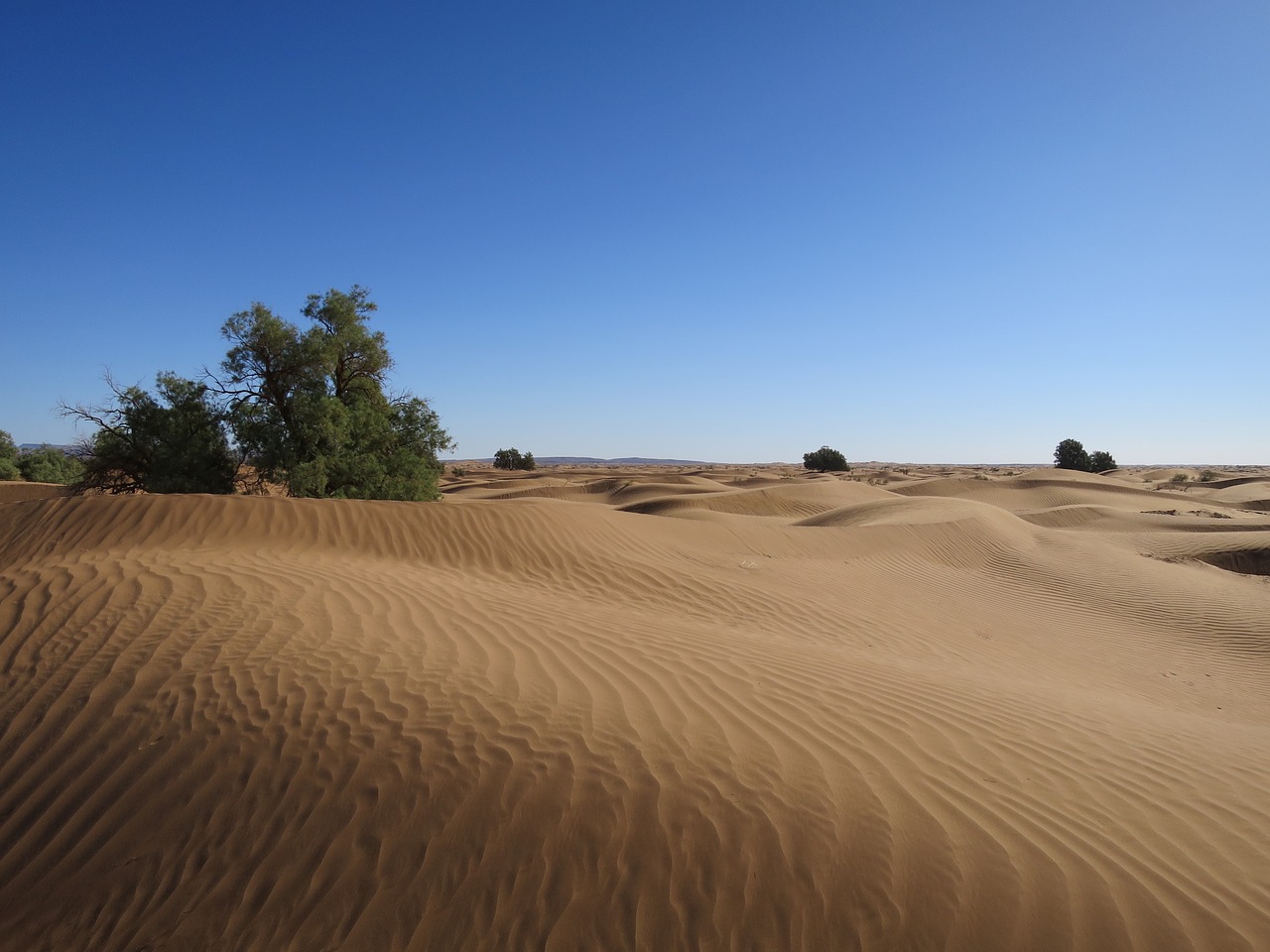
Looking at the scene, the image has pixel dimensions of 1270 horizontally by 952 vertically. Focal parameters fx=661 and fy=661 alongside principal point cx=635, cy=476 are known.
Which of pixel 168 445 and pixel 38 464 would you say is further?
pixel 38 464

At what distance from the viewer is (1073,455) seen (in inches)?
1861

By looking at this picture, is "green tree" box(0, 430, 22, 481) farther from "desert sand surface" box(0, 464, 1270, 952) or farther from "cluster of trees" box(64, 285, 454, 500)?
"desert sand surface" box(0, 464, 1270, 952)

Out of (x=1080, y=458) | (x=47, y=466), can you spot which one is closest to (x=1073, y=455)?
(x=1080, y=458)

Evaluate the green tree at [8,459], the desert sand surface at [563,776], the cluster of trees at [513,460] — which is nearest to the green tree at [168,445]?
the desert sand surface at [563,776]

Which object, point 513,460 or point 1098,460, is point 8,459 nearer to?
point 513,460

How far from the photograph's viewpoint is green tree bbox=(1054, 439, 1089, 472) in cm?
4684

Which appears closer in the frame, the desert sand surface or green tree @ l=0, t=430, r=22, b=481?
the desert sand surface

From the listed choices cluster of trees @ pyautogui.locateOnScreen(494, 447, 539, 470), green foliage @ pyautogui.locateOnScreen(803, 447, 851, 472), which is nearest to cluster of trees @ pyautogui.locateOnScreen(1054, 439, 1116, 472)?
green foliage @ pyautogui.locateOnScreen(803, 447, 851, 472)

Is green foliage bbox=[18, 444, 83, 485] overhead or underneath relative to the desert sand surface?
overhead

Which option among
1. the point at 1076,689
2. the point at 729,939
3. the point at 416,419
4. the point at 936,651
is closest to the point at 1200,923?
the point at 729,939

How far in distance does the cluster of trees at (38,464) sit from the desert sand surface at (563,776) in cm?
3045

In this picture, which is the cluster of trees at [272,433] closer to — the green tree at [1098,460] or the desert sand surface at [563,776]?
the desert sand surface at [563,776]

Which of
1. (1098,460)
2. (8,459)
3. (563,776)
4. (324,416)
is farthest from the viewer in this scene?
(1098,460)

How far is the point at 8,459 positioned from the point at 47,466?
4.72ft
